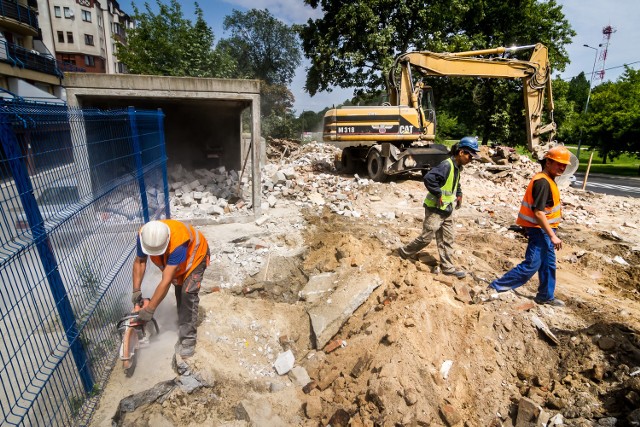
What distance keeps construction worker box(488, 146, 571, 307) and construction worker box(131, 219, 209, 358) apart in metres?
3.56

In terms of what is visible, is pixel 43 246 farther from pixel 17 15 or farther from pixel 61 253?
pixel 17 15

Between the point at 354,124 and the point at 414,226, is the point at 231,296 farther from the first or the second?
the point at 354,124

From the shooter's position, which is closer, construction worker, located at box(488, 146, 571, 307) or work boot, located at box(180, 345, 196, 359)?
work boot, located at box(180, 345, 196, 359)

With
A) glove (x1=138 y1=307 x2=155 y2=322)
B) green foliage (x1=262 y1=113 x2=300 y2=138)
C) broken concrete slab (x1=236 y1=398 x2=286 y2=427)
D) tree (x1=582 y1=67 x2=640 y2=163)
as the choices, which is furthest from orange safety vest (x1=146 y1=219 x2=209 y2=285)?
tree (x1=582 y1=67 x2=640 y2=163)

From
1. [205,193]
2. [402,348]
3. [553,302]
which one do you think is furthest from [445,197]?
[205,193]

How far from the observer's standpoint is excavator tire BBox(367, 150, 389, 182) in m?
11.2

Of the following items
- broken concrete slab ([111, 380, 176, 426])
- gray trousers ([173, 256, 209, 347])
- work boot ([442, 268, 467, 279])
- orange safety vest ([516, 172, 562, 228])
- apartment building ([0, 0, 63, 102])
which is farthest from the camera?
apartment building ([0, 0, 63, 102])

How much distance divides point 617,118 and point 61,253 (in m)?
28.1

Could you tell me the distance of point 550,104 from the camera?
11984mm

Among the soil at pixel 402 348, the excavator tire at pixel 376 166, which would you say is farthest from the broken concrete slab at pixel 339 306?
the excavator tire at pixel 376 166

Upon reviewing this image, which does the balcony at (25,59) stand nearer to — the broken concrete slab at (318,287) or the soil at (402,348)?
the soil at (402,348)

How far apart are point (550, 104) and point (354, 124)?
656 cm

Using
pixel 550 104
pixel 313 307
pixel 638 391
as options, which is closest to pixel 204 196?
pixel 313 307

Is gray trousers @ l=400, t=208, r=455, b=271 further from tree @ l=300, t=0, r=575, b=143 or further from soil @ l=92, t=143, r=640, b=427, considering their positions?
tree @ l=300, t=0, r=575, b=143
